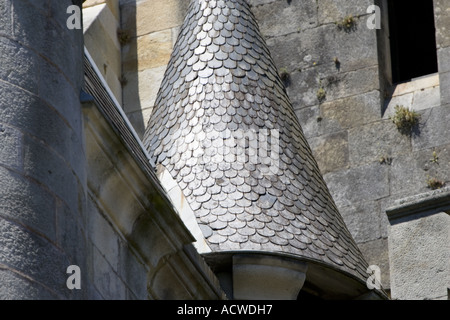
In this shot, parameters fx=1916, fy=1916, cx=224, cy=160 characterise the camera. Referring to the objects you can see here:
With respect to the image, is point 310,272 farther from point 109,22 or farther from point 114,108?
point 109,22

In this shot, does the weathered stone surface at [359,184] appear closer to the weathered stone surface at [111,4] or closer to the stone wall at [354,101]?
the stone wall at [354,101]

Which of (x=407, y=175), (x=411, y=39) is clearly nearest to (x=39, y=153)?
(x=407, y=175)

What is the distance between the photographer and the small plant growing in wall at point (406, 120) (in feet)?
49.9

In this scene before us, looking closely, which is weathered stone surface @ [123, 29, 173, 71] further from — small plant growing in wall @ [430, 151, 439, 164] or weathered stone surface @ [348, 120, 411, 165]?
small plant growing in wall @ [430, 151, 439, 164]

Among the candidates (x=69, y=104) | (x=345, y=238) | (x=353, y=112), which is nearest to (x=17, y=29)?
(x=69, y=104)

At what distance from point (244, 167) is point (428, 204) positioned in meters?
2.87

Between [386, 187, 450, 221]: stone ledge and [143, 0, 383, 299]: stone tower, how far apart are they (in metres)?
1.95

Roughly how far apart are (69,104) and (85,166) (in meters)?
0.27

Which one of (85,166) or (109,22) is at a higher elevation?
(109,22)

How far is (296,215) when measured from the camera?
475 inches

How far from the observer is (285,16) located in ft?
53.6

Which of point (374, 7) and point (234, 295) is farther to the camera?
point (374, 7)

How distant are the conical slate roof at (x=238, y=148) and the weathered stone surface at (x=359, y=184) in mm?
1816

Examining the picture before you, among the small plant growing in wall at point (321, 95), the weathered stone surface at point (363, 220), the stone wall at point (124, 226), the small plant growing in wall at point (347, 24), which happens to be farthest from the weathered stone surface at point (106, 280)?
A: the small plant growing in wall at point (347, 24)
